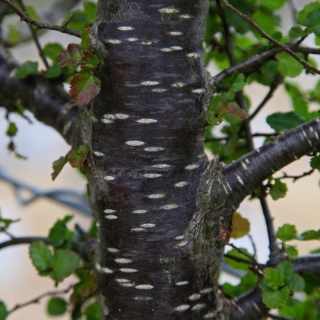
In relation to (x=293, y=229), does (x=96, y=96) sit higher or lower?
higher

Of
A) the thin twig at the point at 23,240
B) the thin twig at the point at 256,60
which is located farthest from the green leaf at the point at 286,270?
the thin twig at the point at 23,240

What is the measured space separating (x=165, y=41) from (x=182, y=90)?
50 mm

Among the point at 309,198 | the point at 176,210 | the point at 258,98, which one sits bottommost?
the point at 176,210

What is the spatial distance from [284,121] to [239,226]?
15 centimetres

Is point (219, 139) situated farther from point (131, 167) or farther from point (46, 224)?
point (46, 224)

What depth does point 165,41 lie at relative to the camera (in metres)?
0.45

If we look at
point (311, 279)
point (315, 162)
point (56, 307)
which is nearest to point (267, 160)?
point (315, 162)

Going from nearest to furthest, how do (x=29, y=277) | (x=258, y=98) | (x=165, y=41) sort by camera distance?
(x=165, y=41) → (x=29, y=277) → (x=258, y=98)

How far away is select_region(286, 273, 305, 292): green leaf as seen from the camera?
51cm

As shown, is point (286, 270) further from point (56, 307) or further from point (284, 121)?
point (56, 307)

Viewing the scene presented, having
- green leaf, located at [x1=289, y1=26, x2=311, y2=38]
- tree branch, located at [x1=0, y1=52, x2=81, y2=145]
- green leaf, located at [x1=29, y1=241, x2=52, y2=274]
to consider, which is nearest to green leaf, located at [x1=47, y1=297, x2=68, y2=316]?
green leaf, located at [x1=29, y1=241, x2=52, y2=274]

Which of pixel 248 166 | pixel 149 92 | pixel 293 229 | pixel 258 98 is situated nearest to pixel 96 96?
pixel 149 92

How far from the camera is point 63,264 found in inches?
22.4

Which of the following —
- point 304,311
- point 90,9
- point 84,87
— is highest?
point 90,9
